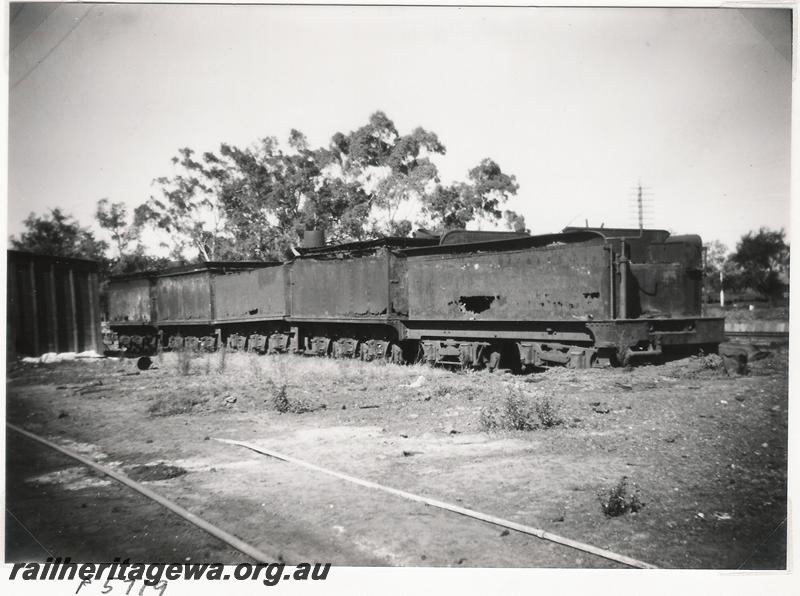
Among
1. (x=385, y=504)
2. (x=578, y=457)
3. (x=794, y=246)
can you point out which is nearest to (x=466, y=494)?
(x=385, y=504)

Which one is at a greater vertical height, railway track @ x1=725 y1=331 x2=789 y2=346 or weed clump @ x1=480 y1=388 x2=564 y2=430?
railway track @ x1=725 y1=331 x2=789 y2=346

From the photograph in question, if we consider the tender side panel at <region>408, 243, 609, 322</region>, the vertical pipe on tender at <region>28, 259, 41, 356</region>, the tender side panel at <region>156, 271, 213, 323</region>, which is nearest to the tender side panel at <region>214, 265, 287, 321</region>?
the tender side panel at <region>156, 271, 213, 323</region>

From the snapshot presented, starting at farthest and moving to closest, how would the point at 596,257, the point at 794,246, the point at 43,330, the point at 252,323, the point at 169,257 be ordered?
the point at 169,257 → the point at 252,323 → the point at 596,257 → the point at 43,330 → the point at 794,246

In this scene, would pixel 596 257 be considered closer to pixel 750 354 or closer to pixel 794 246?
pixel 750 354

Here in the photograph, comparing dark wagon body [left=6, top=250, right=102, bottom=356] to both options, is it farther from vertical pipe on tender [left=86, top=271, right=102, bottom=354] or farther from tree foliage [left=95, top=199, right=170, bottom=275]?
tree foliage [left=95, top=199, right=170, bottom=275]

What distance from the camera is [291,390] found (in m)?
9.80

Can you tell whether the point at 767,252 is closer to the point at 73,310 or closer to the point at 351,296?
the point at 351,296

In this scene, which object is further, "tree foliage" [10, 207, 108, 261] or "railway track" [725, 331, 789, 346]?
"railway track" [725, 331, 789, 346]

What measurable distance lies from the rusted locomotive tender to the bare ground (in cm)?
103

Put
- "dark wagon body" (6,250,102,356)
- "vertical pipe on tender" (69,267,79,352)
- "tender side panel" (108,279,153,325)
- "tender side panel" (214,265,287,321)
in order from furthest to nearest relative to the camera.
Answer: "tender side panel" (108,279,153,325) < "tender side panel" (214,265,287,321) < "vertical pipe on tender" (69,267,79,352) < "dark wagon body" (6,250,102,356)

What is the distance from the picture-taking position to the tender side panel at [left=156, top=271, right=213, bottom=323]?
19.3 m

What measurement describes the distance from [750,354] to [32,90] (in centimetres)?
1047

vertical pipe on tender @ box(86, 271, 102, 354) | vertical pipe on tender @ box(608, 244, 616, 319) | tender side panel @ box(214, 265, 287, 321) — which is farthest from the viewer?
tender side panel @ box(214, 265, 287, 321)

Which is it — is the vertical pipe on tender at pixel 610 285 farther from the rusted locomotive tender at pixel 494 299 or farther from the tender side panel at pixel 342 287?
the tender side panel at pixel 342 287
